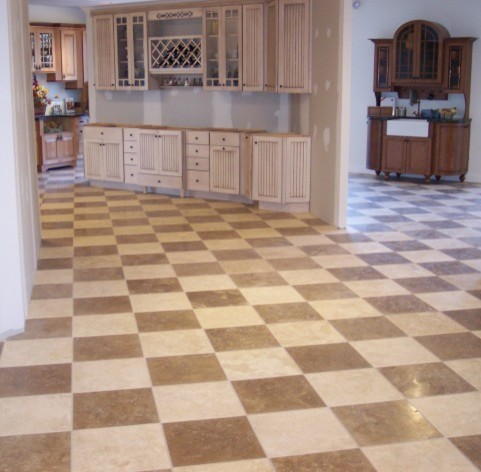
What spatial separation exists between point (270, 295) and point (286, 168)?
3.34 metres

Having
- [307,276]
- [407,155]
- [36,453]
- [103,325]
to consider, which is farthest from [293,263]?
[407,155]

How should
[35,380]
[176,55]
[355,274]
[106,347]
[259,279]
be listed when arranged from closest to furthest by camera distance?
[35,380] → [106,347] → [259,279] → [355,274] → [176,55]

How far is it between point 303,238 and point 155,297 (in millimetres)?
2272

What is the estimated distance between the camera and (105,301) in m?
5.18

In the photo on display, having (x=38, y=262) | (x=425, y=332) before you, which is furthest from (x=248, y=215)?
(x=425, y=332)

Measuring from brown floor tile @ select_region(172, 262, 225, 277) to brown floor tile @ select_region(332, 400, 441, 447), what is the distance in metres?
2.57

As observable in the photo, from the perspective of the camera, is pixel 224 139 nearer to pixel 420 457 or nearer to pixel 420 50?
pixel 420 50

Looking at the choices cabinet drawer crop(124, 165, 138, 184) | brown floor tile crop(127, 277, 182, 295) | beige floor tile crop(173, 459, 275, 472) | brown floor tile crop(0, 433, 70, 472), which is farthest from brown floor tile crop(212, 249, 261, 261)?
cabinet drawer crop(124, 165, 138, 184)

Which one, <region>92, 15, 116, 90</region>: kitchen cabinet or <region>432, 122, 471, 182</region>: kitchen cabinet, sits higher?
<region>92, 15, 116, 90</region>: kitchen cabinet

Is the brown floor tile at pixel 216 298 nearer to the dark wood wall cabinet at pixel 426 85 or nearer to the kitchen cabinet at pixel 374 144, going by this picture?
the dark wood wall cabinet at pixel 426 85

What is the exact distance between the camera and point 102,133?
399 inches

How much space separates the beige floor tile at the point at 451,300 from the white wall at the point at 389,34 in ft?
19.7

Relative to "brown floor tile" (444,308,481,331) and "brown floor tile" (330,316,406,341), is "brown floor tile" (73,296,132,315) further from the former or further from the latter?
"brown floor tile" (444,308,481,331)

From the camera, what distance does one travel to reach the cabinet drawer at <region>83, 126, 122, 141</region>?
10016 mm
